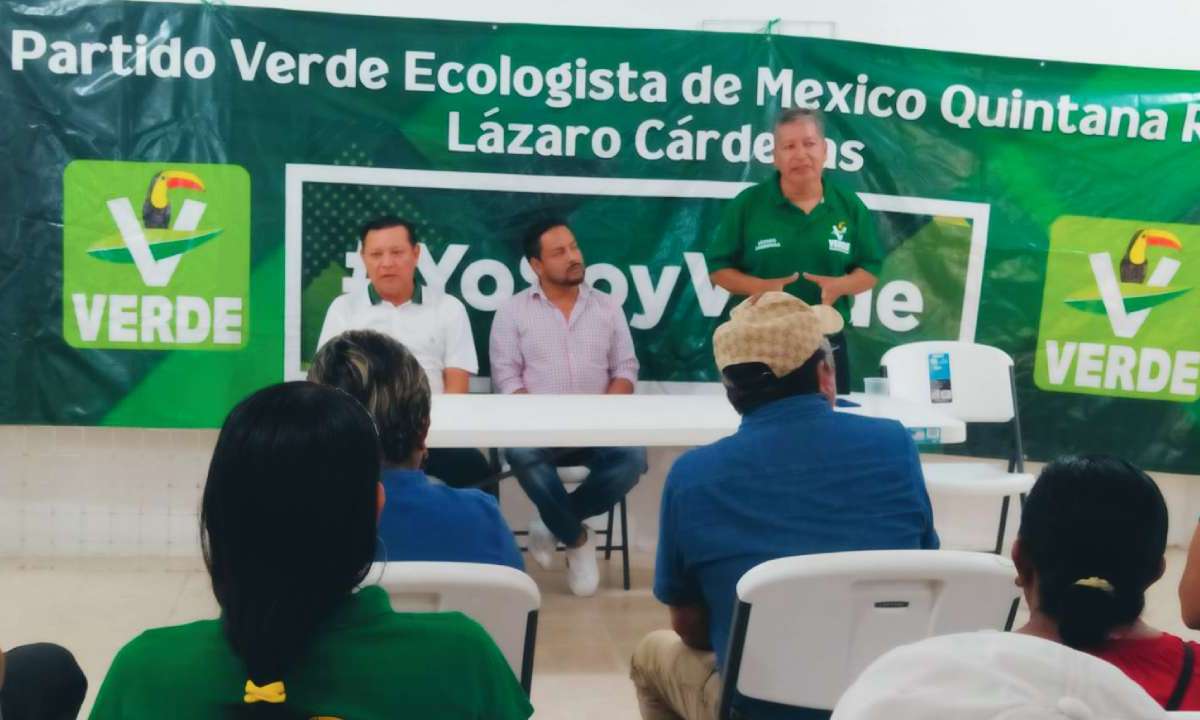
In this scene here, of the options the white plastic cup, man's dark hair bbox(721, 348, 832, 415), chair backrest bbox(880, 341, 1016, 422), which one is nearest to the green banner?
chair backrest bbox(880, 341, 1016, 422)

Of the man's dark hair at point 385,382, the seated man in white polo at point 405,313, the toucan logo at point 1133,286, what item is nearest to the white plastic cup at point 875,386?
the toucan logo at point 1133,286

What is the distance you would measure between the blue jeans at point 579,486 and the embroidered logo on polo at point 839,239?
3.17 feet

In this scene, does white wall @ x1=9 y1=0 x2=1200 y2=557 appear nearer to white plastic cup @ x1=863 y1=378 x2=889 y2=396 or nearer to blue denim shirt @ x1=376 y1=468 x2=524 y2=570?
white plastic cup @ x1=863 y1=378 x2=889 y2=396

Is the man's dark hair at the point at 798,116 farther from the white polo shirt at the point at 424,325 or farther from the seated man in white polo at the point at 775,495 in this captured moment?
the seated man in white polo at the point at 775,495

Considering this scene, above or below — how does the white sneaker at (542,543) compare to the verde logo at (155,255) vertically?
below

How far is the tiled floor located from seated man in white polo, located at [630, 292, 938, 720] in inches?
46.8

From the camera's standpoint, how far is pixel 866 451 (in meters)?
2.09

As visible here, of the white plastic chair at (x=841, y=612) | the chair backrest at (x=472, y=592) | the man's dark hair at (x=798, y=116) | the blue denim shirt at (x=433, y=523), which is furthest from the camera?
the man's dark hair at (x=798, y=116)

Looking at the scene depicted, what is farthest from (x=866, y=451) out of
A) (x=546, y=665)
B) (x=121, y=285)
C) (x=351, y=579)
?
(x=121, y=285)

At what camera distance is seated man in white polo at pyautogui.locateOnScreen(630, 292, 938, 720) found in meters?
2.04

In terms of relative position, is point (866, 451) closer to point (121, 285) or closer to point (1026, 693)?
point (1026, 693)

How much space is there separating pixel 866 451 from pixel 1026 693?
1321 mm

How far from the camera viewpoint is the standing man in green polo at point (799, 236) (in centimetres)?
434

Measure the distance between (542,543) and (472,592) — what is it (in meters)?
2.73
